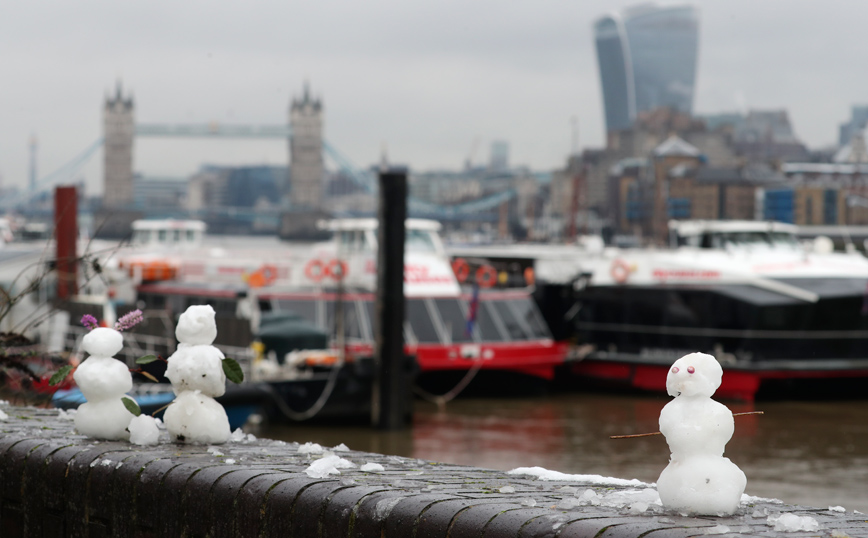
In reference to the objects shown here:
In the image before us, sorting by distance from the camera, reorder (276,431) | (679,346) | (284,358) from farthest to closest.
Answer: (679,346)
(284,358)
(276,431)

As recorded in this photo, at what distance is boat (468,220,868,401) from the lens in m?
23.2

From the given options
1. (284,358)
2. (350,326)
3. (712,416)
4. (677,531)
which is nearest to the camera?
(677,531)

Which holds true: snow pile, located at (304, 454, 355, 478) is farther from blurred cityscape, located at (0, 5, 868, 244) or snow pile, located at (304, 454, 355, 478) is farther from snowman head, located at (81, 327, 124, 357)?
blurred cityscape, located at (0, 5, 868, 244)

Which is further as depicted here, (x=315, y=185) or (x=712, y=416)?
(x=315, y=185)

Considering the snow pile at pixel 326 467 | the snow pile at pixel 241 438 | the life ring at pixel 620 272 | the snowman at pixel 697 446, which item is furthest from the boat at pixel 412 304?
the snowman at pixel 697 446

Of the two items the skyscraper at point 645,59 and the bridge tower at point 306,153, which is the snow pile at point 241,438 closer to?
the bridge tower at point 306,153

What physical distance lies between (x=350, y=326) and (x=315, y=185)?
283 ft

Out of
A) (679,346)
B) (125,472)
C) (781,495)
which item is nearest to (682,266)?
(679,346)

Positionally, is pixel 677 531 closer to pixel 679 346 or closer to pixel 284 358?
pixel 284 358

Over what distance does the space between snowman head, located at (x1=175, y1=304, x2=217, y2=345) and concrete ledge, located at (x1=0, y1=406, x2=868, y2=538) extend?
0.47m

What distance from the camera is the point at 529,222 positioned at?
360 feet

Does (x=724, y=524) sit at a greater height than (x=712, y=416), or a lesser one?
lesser

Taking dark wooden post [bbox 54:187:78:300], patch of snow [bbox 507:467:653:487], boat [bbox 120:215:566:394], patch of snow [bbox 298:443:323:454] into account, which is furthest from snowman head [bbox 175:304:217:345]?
dark wooden post [bbox 54:187:78:300]

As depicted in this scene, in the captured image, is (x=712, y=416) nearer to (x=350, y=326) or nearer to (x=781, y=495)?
(x=781, y=495)
